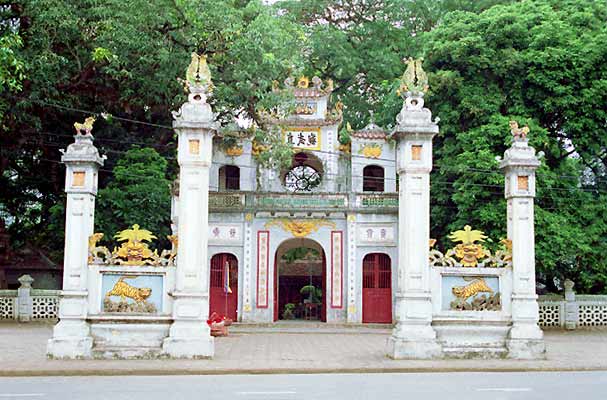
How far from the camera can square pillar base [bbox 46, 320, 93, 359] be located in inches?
527

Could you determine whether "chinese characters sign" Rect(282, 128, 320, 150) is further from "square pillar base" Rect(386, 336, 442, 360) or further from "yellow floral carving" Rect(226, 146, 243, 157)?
"square pillar base" Rect(386, 336, 442, 360)

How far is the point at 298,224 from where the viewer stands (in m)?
25.7

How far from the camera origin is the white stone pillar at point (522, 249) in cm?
1391

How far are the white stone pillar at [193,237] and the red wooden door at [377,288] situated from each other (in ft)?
40.2

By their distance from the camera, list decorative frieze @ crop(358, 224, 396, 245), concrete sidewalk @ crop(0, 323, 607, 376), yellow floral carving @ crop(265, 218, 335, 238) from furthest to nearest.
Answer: yellow floral carving @ crop(265, 218, 335, 238), decorative frieze @ crop(358, 224, 396, 245), concrete sidewalk @ crop(0, 323, 607, 376)

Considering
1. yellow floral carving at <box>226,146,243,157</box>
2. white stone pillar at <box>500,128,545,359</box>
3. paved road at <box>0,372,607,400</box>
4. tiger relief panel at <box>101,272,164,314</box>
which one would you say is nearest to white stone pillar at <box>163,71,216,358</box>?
tiger relief panel at <box>101,272,164,314</box>

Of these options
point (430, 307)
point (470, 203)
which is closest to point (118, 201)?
point (470, 203)

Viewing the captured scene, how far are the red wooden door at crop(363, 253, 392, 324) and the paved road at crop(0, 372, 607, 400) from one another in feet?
43.2

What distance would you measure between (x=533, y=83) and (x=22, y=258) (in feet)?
65.1

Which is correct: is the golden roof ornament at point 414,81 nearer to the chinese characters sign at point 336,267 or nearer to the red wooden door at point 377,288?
the chinese characters sign at point 336,267

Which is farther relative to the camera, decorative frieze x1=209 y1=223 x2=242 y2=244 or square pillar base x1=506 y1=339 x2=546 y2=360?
decorative frieze x1=209 y1=223 x2=242 y2=244

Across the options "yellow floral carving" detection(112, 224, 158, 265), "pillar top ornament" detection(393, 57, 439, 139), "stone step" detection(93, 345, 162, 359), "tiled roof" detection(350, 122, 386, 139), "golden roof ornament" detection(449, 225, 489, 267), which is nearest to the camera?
"stone step" detection(93, 345, 162, 359)

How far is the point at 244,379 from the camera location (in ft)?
37.3

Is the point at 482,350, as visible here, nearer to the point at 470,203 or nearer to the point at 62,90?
the point at 470,203
